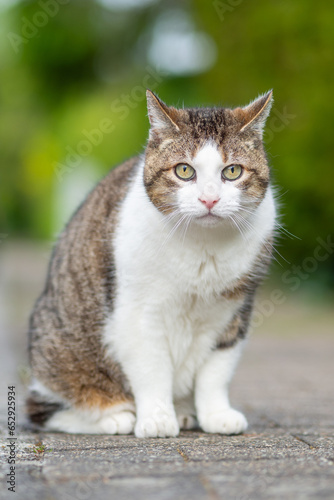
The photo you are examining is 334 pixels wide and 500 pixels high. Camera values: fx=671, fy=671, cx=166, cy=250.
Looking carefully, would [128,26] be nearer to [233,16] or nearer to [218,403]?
[233,16]

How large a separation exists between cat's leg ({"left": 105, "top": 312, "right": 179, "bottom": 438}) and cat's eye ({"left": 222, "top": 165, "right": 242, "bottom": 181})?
0.73 m

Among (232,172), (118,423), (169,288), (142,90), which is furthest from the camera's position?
(142,90)

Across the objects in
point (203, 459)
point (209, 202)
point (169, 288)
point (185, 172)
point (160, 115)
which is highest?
point (160, 115)

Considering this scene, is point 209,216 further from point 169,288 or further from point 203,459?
point 203,459

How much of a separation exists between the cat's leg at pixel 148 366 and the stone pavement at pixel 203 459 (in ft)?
0.47

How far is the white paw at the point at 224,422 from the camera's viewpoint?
3.02m

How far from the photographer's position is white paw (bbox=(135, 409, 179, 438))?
2955 millimetres

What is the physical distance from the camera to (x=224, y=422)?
3.03 m

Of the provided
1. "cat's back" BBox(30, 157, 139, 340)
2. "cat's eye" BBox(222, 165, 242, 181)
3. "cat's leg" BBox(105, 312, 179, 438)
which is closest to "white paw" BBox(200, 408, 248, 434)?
"cat's leg" BBox(105, 312, 179, 438)

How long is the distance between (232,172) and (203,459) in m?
1.20

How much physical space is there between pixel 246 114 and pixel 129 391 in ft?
4.67

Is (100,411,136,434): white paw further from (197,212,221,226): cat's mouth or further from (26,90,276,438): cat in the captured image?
(197,212,221,226): cat's mouth

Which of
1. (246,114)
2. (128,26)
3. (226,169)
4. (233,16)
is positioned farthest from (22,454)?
(128,26)

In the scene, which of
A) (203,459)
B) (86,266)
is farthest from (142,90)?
(203,459)
